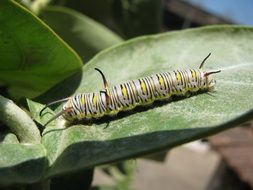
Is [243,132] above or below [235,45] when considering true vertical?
below

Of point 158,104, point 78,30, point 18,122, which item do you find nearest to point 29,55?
point 18,122

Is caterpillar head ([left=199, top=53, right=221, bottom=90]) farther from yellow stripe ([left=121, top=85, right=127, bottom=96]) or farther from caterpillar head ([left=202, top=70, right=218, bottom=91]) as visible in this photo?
yellow stripe ([left=121, top=85, right=127, bottom=96])

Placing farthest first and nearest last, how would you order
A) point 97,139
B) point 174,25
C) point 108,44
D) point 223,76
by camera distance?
1. point 174,25
2. point 108,44
3. point 223,76
4. point 97,139

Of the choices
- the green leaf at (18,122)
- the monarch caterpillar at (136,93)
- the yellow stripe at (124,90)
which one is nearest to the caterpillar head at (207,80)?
the monarch caterpillar at (136,93)

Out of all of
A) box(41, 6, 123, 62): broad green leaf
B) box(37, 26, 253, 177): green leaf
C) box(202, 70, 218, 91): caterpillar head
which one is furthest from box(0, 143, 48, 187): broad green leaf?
box(41, 6, 123, 62): broad green leaf

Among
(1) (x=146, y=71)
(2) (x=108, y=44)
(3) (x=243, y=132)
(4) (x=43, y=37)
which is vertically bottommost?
(3) (x=243, y=132)

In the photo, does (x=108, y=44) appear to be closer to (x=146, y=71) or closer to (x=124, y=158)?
(x=146, y=71)

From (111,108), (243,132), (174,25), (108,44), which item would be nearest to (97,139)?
(111,108)
